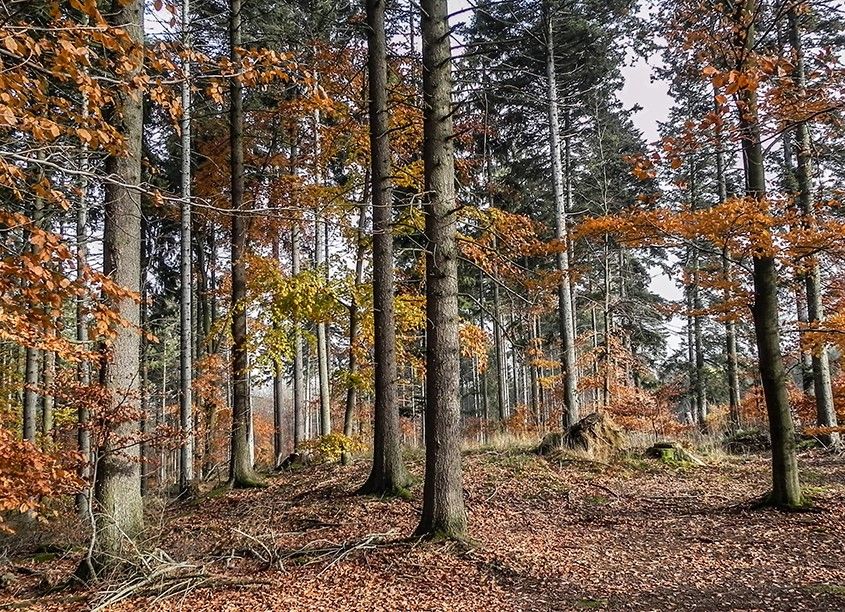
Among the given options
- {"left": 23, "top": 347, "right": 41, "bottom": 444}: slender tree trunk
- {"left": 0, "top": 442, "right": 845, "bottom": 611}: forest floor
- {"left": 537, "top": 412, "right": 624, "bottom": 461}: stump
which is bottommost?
{"left": 0, "top": 442, "right": 845, "bottom": 611}: forest floor

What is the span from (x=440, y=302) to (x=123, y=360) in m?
3.92

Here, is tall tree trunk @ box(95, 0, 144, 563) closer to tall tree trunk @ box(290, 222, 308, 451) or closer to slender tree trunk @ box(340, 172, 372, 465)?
slender tree trunk @ box(340, 172, 372, 465)

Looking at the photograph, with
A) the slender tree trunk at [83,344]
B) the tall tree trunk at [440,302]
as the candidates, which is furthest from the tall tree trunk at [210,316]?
the tall tree trunk at [440,302]

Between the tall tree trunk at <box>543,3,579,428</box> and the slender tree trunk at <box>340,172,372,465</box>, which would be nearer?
the slender tree trunk at <box>340,172,372,465</box>

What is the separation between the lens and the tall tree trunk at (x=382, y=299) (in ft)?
29.9

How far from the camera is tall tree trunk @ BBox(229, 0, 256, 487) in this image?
11.6 m

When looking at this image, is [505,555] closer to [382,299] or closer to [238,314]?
[382,299]

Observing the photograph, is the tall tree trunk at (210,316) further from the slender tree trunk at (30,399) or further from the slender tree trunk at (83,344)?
the slender tree trunk at (30,399)

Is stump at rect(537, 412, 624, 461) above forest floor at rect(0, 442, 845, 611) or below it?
above

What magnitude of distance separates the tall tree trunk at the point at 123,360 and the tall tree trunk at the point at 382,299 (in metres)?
3.71

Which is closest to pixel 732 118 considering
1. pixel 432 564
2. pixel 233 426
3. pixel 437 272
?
pixel 437 272

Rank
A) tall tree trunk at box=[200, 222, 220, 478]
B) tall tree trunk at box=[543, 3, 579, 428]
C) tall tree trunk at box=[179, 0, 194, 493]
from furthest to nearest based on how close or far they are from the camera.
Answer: tall tree trunk at box=[200, 222, 220, 478]
tall tree trunk at box=[543, 3, 579, 428]
tall tree trunk at box=[179, 0, 194, 493]

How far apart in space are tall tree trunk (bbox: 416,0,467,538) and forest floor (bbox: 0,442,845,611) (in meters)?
0.56

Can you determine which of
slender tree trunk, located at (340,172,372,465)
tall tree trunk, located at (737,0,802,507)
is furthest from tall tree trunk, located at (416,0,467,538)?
slender tree trunk, located at (340,172,372,465)
